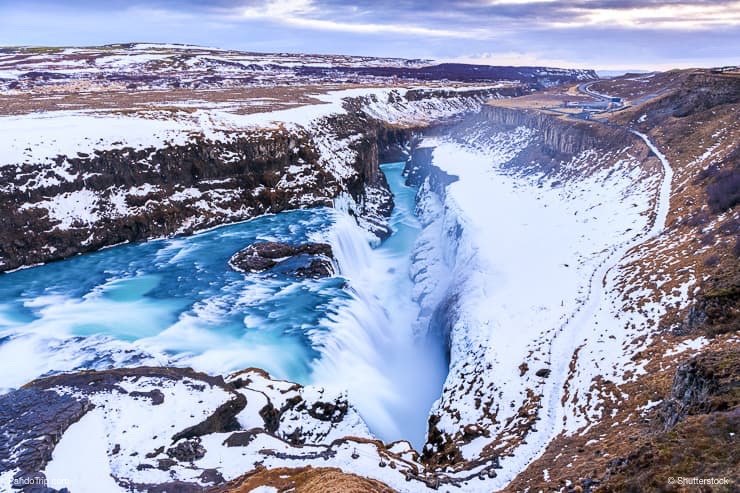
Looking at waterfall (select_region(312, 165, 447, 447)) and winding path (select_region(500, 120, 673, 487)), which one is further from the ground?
winding path (select_region(500, 120, 673, 487))

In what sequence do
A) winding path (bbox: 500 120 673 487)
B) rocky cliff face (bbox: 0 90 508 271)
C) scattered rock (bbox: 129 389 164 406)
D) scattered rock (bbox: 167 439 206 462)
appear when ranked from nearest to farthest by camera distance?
1. scattered rock (bbox: 167 439 206 462)
2. winding path (bbox: 500 120 673 487)
3. scattered rock (bbox: 129 389 164 406)
4. rocky cliff face (bbox: 0 90 508 271)

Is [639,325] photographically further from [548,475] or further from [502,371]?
[548,475]

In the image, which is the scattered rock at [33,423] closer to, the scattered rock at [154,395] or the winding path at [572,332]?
the scattered rock at [154,395]

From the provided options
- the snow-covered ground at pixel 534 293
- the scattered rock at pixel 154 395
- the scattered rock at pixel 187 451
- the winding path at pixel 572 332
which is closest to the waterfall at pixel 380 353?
the snow-covered ground at pixel 534 293

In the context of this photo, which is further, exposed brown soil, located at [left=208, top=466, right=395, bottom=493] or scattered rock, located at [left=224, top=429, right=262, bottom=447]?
scattered rock, located at [left=224, top=429, right=262, bottom=447]

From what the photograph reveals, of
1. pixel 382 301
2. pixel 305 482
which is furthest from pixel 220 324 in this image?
pixel 305 482

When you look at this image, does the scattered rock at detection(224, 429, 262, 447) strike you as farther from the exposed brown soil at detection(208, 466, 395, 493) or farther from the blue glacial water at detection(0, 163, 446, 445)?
the blue glacial water at detection(0, 163, 446, 445)

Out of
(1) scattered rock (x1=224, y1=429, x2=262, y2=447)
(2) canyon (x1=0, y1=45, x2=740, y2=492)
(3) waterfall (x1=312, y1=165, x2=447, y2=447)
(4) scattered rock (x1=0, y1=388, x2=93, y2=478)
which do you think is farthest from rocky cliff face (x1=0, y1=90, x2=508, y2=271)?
(1) scattered rock (x1=224, y1=429, x2=262, y2=447)

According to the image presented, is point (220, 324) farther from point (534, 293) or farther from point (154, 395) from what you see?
point (534, 293)

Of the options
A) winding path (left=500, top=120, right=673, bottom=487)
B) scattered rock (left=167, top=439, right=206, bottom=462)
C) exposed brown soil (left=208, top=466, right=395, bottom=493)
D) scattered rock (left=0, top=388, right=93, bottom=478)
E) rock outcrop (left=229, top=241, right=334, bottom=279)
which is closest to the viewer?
exposed brown soil (left=208, top=466, right=395, bottom=493)
